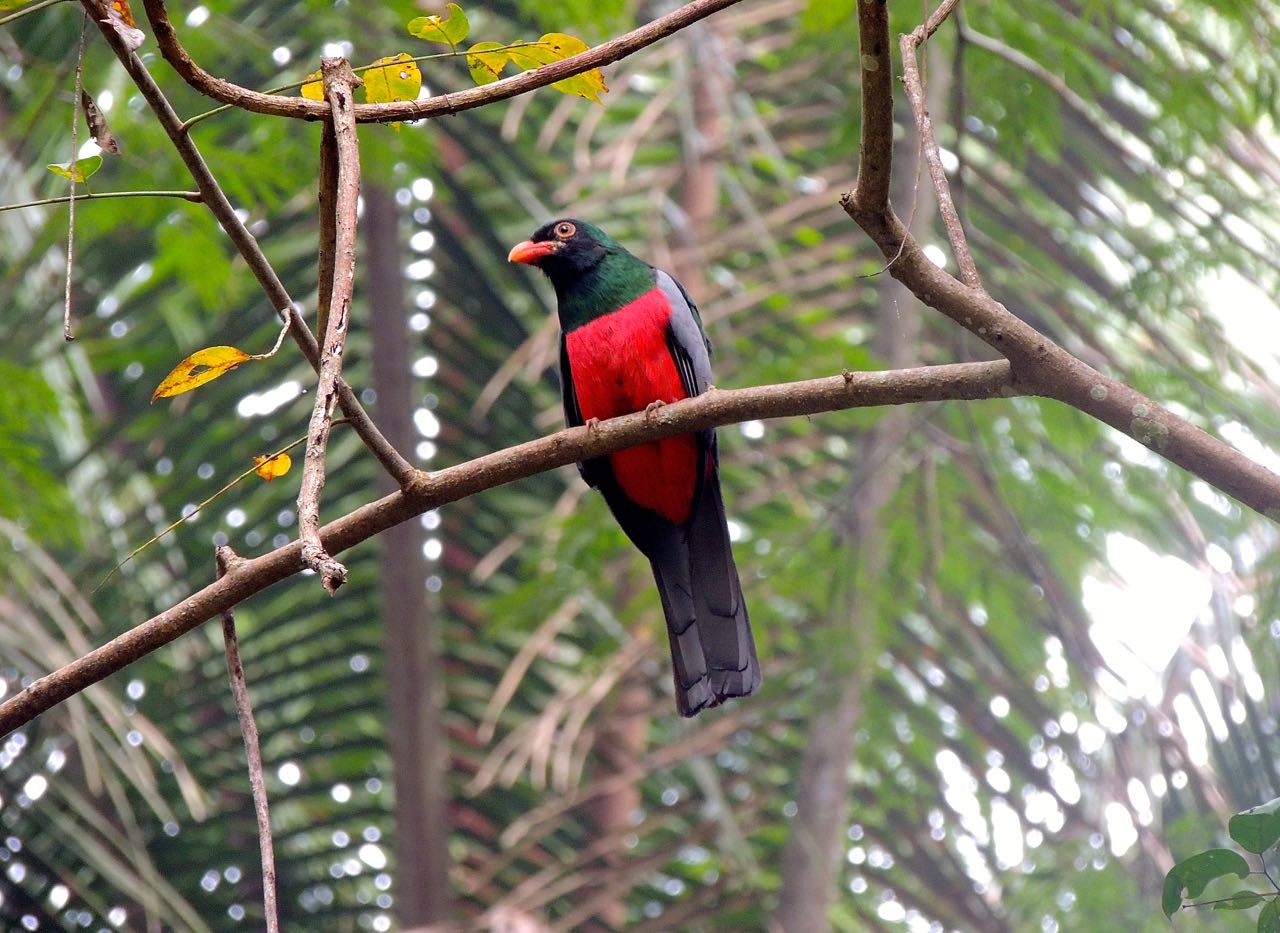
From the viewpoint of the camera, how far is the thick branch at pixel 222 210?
2301 mm

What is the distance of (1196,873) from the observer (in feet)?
8.28

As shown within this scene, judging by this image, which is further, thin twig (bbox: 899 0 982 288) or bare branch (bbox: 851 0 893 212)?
thin twig (bbox: 899 0 982 288)

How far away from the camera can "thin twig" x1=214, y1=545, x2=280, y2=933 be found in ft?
6.91

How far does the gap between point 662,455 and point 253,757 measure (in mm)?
2348

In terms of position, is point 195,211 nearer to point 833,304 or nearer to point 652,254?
point 652,254

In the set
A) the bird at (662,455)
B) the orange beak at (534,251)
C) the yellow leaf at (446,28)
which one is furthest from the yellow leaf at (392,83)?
the orange beak at (534,251)

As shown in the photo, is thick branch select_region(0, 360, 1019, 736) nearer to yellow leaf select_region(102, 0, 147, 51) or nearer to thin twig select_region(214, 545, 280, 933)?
thin twig select_region(214, 545, 280, 933)

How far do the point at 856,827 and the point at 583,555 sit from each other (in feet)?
7.14

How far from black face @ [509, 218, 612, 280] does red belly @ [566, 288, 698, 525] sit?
1.67 ft

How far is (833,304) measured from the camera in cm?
730

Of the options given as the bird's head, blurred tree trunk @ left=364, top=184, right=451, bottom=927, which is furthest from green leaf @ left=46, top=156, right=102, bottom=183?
blurred tree trunk @ left=364, top=184, right=451, bottom=927

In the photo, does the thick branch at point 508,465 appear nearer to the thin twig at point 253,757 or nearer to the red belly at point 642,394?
the thin twig at point 253,757

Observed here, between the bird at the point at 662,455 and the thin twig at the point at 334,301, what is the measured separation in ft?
6.19

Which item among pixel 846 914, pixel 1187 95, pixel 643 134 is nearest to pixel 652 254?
pixel 643 134
